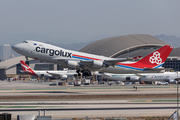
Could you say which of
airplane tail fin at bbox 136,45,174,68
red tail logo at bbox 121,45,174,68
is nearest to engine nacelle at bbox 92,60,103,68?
red tail logo at bbox 121,45,174,68

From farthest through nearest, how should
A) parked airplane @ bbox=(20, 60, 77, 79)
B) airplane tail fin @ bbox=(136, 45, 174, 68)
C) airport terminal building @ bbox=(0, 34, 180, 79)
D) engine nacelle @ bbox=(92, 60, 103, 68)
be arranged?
airport terminal building @ bbox=(0, 34, 180, 79) < parked airplane @ bbox=(20, 60, 77, 79) < airplane tail fin @ bbox=(136, 45, 174, 68) < engine nacelle @ bbox=(92, 60, 103, 68)

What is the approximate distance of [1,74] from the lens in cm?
18025

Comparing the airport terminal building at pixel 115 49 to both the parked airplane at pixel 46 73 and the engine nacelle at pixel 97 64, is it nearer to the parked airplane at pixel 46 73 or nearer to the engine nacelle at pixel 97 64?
the parked airplane at pixel 46 73

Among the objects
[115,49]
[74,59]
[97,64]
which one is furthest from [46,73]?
[97,64]

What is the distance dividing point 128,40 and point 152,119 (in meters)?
156

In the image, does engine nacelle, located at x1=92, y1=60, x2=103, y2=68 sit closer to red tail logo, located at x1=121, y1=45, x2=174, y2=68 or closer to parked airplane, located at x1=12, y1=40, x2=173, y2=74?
parked airplane, located at x1=12, y1=40, x2=173, y2=74

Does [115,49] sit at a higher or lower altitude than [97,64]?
higher

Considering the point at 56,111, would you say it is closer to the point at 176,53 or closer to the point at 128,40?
the point at 176,53

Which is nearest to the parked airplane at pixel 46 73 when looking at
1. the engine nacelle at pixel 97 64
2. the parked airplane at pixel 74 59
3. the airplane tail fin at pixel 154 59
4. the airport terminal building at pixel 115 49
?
the airport terminal building at pixel 115 49

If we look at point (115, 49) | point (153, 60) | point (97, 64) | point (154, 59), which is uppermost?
point (115, 49)

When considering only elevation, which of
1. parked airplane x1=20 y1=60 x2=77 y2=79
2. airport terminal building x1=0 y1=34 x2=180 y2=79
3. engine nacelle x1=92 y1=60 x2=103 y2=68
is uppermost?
airport terminal building x1=0 y1=34 x2=180 y2=79

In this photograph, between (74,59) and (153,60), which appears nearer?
(74,59)

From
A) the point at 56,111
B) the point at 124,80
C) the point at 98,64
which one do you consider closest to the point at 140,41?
the point at 124,80

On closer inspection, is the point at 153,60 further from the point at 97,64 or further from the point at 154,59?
the point at 97,64
